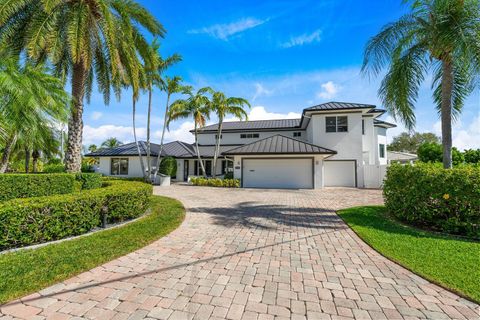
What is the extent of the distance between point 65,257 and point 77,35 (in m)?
8.75

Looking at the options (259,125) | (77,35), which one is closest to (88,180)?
(77,35)

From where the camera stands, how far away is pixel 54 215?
534cm

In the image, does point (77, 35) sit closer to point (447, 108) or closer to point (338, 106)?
point (447, 108)

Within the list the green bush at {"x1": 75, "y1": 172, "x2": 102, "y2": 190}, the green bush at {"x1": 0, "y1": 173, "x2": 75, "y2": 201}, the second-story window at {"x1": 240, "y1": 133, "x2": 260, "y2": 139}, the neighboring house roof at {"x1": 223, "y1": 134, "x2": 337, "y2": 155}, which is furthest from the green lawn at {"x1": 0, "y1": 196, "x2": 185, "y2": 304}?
the second-story window at {"x1": 240, "y1": 133, "x2": 260, "y2": 139}

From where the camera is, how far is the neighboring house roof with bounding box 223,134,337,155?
695 inches

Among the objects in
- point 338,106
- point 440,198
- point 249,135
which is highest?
point 338,106

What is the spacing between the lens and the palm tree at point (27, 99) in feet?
28.4

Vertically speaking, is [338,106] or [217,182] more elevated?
[338,106]

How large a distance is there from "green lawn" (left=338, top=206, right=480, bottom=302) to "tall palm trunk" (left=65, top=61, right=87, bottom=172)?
12.4m

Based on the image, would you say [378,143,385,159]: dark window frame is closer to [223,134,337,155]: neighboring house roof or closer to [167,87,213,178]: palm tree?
[223,134,337,155]: neighboring house roof

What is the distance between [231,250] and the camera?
16.8 feet

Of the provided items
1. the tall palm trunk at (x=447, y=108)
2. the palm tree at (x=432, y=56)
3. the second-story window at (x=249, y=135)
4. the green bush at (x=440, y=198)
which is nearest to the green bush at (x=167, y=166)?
the second-story window at (x=249, y=135)

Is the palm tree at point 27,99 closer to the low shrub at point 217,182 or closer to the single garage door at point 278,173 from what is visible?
the low shrub at point 217,182

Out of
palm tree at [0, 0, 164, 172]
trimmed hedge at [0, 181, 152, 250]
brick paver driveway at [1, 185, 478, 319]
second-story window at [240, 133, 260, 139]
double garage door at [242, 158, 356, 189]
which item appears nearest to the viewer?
brick paver driveway at [1, 185, 478, 319]
